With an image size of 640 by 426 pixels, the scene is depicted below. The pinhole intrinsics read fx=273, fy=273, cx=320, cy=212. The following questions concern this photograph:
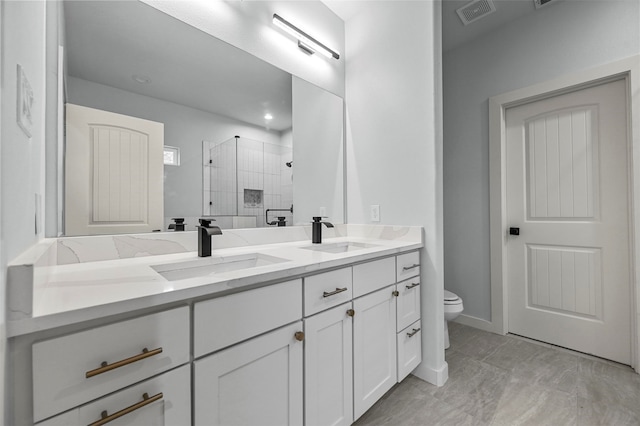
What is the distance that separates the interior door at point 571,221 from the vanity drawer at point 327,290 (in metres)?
Answer: 1.92

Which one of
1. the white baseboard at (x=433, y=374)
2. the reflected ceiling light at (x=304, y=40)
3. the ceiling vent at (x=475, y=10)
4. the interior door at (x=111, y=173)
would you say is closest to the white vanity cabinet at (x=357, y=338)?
the white baseboard at (x=433, y=374)

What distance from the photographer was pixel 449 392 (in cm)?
158

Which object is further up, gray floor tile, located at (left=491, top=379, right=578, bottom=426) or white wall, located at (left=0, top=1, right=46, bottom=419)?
white wall, located at (left=0, top=1, right=46, bottom=419)

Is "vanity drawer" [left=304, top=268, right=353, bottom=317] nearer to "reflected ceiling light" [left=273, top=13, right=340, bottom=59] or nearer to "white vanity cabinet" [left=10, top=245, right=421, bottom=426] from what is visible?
"white vanity cabinet" [left=10, top=245, right=421, bottom=426]

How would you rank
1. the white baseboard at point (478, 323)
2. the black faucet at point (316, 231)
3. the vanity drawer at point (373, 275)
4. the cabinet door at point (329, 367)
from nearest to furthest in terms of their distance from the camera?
the cabinet door at point (329, 367) → the vanity drawer at point (373, 275) → the black faucet at point (316, 231) → the white baseboard at point (478, 323)

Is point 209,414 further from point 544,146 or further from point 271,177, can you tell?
point 544,146

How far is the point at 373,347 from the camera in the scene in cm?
132

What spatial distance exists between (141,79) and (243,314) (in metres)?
1.12

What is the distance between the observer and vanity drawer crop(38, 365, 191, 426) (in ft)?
1.91

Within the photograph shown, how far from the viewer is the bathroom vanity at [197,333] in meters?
0.55

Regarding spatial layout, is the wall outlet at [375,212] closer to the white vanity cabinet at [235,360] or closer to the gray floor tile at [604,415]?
the white vanity cabinet at [235,360]

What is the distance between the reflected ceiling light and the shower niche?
73cm

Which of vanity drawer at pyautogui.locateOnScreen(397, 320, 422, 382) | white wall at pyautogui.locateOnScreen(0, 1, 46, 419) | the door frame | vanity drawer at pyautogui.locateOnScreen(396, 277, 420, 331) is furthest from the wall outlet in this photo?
white wall at pyautogui.locateOnScreen(0, 1, 46, 419)

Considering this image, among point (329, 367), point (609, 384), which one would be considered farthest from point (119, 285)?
point (609, 384)
